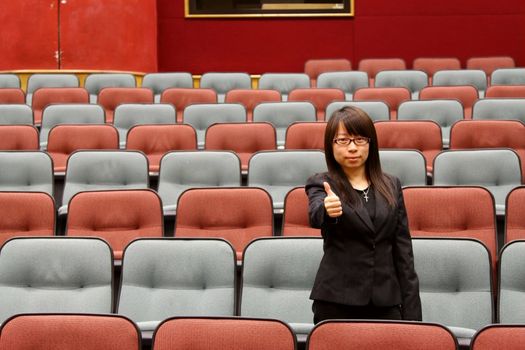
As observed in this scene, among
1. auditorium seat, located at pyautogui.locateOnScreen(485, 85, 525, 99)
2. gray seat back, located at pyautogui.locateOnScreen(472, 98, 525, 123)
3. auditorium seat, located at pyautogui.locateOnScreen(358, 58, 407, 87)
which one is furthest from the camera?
auditorium seat, located at pyautogui.locateOnScreen(358, 58, 407, 87)

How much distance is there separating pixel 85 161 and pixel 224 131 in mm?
442

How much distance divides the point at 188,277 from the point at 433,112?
1449 millimetres

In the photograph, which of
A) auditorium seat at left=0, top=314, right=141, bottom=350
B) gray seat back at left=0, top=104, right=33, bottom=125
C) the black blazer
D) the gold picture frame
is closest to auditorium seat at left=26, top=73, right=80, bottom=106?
gray seat back at left=0, top=104, right=33, bottom=125

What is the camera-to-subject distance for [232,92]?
3.36m

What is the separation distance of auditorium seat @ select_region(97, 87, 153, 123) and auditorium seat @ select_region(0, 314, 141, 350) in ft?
7.03

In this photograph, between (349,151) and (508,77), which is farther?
(508,77)

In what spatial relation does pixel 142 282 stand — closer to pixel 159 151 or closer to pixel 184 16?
pixel 159 151

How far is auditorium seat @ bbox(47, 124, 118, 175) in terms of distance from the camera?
8.52 feet

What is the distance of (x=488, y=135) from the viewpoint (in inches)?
98.6

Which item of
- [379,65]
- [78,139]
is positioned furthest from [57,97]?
[379,65]

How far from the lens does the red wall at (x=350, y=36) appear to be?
178 inches

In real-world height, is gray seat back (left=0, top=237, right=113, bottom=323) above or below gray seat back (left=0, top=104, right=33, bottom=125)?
below

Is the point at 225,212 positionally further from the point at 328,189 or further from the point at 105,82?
the point at 105,82

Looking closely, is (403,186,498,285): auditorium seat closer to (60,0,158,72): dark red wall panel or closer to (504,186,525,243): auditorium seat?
(504,186,525,243): auditorium seat
